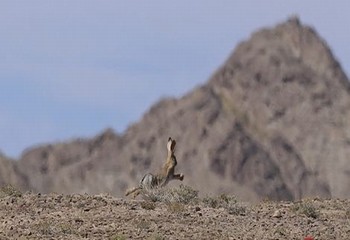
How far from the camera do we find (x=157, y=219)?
21.5 metres

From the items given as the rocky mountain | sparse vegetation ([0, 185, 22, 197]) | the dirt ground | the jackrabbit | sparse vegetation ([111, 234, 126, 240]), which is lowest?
sparse vegetation ([111, 234, 126, 240])

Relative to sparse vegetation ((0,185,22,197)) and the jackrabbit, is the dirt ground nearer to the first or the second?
sparse vegetation ((0,185,22,197))

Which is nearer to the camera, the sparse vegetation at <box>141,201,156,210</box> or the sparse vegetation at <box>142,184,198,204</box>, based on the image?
the sparse vegetation at <box>141,201,156,210</box>

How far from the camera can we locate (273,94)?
98.7 m

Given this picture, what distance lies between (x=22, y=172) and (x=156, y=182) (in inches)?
2515

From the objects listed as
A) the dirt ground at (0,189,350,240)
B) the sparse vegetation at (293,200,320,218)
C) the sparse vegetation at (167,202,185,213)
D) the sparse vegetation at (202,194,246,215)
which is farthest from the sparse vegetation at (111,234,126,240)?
the sparse vegetation at (293,200,320,218)

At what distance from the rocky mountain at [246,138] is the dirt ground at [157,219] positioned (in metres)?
56.7

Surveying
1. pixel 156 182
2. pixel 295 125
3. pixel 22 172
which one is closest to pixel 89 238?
pixel 156 182

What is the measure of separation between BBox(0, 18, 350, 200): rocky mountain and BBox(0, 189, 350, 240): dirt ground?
56742 millimetres

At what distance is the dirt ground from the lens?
67.3 feet

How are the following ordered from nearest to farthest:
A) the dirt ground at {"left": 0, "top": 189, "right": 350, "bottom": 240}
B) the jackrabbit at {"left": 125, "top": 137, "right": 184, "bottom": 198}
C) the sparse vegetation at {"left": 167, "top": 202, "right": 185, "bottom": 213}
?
the dirt ground at {"left": 0, "top": 189, "right": 350, "bottom": 240}
the sparse vegetation at {"left": 167, "top": 202, "right": 185, "bottom": 213}
the jackrabbit at {"left": 125, "top": 137, "right": 184, "bottom": 198}

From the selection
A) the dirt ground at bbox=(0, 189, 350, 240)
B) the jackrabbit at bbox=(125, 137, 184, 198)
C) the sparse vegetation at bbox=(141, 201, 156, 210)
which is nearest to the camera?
the dirt ground at bbox=(0, 189, 350, 240)

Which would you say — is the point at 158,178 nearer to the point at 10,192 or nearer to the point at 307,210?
the point at 10,192

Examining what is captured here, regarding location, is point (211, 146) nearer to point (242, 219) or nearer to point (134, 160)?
point (134, 160)
